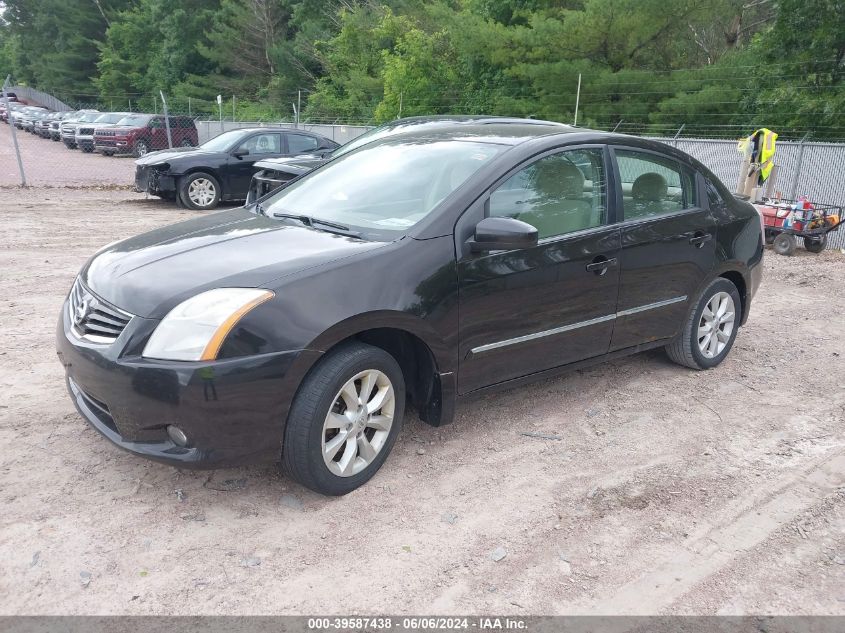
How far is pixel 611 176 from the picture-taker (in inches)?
173

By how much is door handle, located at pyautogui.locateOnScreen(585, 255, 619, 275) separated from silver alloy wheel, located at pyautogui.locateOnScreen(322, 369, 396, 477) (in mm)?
1461

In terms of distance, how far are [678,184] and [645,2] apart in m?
15.8

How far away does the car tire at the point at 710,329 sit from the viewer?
511 cm

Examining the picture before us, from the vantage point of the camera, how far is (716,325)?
5.30 meters

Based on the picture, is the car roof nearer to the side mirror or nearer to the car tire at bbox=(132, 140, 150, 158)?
the side mirror

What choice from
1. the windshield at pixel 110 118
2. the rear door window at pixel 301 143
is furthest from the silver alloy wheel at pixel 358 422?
the windshield at pixel 110 118

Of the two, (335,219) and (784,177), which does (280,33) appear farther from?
(335,219)

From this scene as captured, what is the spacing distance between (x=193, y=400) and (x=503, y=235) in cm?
163

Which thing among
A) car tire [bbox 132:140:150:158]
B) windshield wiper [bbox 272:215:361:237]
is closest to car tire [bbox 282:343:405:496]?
windshield wiper [bbox 272:215:361:237]

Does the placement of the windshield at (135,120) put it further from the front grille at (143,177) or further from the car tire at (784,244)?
the car tire at (784,244)

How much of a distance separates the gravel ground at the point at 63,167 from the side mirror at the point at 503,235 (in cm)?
1479

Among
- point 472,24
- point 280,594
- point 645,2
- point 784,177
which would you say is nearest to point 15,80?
point 472,24

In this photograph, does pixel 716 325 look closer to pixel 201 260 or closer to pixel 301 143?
pixel 201 260

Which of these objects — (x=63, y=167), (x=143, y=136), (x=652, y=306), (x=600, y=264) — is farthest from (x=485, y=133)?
(x=143, y=136)
